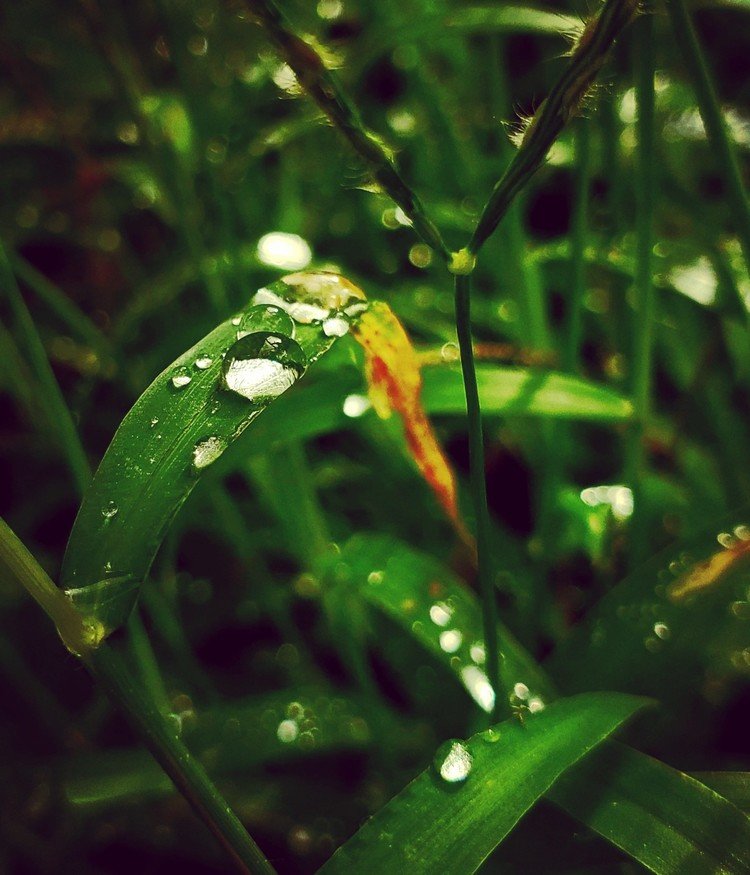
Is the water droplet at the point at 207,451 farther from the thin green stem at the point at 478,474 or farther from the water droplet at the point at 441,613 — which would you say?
the water droplet at the point at 441,613

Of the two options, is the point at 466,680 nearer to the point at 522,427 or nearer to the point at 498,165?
the point at 522,427

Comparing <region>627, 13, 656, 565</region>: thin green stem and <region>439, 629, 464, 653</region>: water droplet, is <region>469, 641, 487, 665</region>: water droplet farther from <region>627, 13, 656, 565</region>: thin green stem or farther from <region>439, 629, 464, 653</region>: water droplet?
<region>627, 13, 656, 565</region>: thin green stem

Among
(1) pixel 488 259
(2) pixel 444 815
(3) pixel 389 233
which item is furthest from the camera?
(3) pixel 389 233

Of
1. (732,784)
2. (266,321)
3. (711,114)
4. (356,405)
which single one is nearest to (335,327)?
(266,321)

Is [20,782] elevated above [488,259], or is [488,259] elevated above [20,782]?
[488,259]

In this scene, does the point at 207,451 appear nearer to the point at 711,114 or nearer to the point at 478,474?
the point at 478,474

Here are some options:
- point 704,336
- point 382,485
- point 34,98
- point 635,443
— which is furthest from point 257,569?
point 34,98
